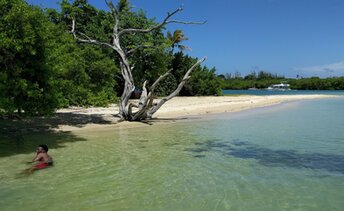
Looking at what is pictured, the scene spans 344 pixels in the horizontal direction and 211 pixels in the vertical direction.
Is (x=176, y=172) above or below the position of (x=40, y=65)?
below

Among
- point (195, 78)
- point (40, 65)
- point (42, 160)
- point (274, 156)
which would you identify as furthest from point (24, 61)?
point (195, 78)

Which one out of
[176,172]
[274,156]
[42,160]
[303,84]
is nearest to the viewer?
[176,172]

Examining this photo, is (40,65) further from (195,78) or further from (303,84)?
(303,84)

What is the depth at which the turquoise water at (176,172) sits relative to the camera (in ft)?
27.2

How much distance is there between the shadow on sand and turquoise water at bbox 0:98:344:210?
30mm

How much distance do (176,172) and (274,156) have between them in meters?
4.25

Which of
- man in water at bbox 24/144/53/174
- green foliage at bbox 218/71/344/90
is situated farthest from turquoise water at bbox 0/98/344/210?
green foliage at bbox 218/71/344/90

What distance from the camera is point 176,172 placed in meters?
11.0

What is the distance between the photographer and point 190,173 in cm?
1092

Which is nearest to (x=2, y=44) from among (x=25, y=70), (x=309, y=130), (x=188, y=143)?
(x=25, y=70)

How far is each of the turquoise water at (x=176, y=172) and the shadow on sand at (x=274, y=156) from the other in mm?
30

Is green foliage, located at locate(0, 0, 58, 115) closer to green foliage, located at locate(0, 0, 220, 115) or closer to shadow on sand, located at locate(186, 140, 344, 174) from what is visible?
green foliage, located at locate(0, 0, 220, 115)

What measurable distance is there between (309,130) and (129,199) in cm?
1505

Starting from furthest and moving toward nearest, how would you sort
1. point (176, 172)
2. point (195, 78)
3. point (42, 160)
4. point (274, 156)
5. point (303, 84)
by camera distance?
point (303, 84)
point (195, 78)
point (274, 156)
point (42, 160)
point (176, 172)
